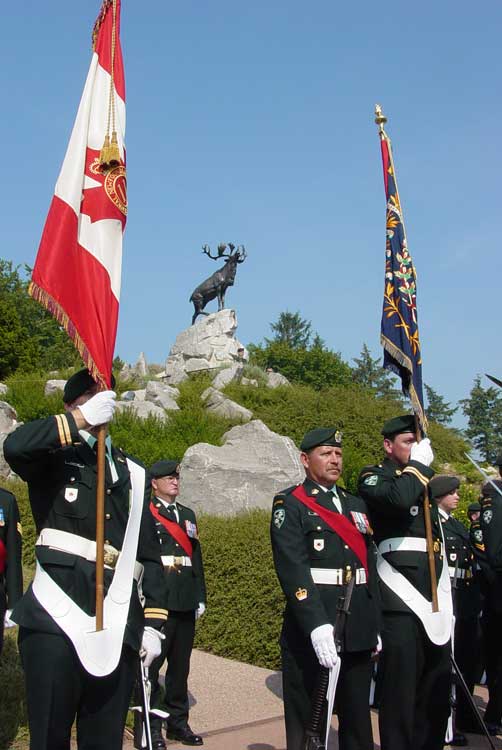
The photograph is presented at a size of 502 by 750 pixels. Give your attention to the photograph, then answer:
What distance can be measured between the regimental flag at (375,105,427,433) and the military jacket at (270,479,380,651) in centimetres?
107

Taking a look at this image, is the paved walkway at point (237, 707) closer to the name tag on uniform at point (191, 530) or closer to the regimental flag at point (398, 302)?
the name tag on uniform at point (191, 530)

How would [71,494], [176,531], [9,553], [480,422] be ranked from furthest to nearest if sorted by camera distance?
1. [480,422]
2. [176,531]
3. [9,553]
4. [71,494]

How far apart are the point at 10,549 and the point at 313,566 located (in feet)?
7.10

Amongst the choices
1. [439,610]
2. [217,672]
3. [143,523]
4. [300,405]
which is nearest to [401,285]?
[439,610]

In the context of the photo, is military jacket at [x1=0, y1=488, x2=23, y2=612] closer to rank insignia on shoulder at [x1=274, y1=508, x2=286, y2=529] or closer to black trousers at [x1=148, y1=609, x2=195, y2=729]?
black trousers at [x1=148, y1=609, x2=195, y2=729]

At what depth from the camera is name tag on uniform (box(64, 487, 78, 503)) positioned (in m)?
3.59

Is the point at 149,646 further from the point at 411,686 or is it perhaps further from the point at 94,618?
the point at 411,686

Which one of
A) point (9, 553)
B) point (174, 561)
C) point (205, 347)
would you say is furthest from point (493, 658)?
point (205, 347)

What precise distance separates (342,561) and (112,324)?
1724mm

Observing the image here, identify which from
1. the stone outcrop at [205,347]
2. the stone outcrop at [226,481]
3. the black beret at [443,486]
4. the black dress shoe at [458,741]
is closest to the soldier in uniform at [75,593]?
the black dress shoe at [458,741]

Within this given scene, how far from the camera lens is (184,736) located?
19.8 ft

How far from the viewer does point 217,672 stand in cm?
773

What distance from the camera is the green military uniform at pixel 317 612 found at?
14.6 feet

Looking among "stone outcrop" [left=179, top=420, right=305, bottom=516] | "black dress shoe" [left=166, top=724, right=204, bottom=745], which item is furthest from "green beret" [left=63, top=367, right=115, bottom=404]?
"stone outcrop" [left=179, top=420, right=305, bottom=516]
